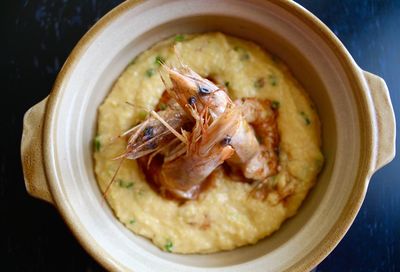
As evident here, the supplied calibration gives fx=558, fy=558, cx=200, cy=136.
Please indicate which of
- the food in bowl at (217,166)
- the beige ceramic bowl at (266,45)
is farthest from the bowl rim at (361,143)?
the food in bowl at (217,166)

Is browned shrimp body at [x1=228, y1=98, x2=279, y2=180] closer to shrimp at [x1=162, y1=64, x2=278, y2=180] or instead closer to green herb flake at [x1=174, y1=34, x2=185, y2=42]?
shrimp at [x1=162, y1=64, x2=278, y2=180]

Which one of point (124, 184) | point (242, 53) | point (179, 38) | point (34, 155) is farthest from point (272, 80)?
point (34, 155)

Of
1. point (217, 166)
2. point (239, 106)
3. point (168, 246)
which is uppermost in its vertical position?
point (239, 106)

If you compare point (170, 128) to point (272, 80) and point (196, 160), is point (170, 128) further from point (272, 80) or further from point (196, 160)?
point (272, 80)

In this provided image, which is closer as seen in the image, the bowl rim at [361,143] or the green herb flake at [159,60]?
the bowl rim at [361,143]

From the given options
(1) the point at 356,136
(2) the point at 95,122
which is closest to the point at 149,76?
(2) the point at 95,122

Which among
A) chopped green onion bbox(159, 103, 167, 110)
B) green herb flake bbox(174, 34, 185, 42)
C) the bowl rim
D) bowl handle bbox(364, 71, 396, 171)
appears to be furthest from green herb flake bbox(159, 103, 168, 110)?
bowl handle bbox(364, 71, 396, 171)

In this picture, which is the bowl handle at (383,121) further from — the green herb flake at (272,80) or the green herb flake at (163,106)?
the green herb flake at (163,106)
